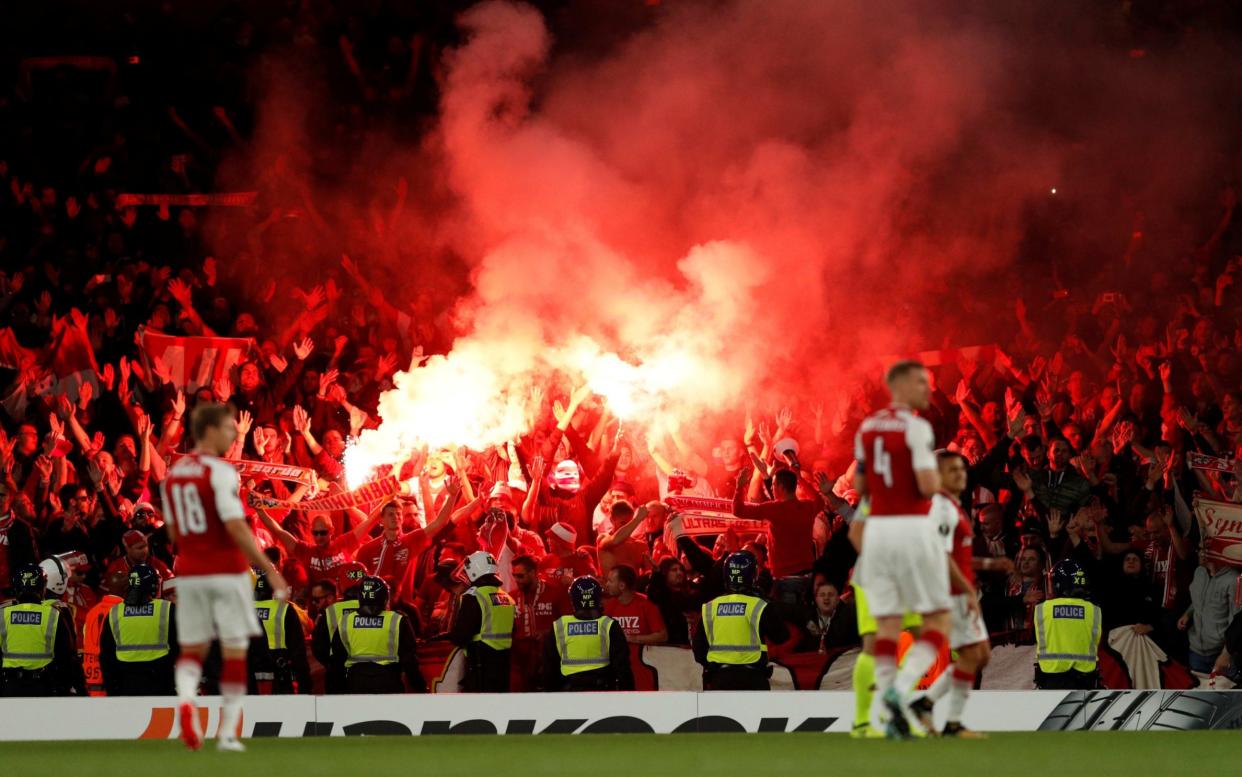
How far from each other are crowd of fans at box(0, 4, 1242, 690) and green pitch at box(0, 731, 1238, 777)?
291 centimetres

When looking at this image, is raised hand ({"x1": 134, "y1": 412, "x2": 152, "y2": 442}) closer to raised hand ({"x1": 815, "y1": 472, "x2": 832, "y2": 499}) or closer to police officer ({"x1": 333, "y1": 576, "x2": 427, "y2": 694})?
police officer ({"x1": 333, "y1": 576, "x2": 427, "y2": 694})

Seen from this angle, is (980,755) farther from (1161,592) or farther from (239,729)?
(1161,592)

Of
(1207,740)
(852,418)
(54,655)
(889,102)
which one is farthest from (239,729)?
(889,102)

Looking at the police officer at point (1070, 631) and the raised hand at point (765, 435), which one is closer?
the police officer at point (1070, 631)

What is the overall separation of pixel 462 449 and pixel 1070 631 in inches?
247

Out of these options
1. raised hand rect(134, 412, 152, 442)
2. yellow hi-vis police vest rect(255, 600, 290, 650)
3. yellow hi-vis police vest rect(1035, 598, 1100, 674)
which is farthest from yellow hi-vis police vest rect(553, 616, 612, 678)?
raised hand rect(134, 412, 152, 442)

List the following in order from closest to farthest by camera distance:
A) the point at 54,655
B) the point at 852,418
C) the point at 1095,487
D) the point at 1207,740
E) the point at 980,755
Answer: the point at 980,755, the point at 1207,740, the point at 54,655, the point at 1095,487, the point at 852,418

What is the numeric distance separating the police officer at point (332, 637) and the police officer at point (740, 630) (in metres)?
2.62

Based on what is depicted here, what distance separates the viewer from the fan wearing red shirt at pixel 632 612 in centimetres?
1294

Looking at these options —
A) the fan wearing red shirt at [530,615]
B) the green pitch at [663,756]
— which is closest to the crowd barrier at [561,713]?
the green pitch at [663,756]

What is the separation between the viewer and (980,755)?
8.02 m

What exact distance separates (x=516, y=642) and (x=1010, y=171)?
10.1 metres

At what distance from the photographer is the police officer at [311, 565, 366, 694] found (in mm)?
12406

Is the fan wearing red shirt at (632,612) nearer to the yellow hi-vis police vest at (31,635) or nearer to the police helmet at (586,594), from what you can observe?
the police helmet at (586,594)
